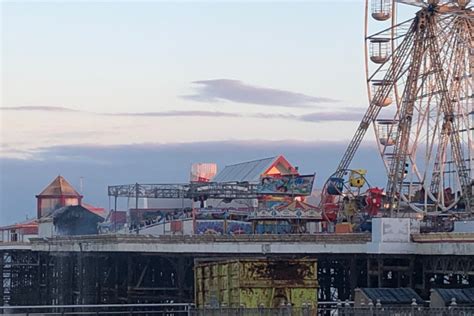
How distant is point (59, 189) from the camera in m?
137

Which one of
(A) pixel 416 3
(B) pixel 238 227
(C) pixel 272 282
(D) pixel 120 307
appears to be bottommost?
(D) pixel 120 307

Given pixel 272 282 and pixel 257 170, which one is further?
pixel 257 170

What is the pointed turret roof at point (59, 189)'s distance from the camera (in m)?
136

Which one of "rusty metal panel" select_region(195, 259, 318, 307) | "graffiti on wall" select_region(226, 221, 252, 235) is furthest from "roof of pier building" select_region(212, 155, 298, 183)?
"rusty metal panel" select_region(195, 259, 318, 307)

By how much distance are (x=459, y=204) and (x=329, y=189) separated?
826 cm

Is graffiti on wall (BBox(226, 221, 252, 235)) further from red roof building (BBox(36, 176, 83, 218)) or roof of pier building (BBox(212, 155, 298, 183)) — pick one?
red roof building (BBox(36, 176, 83, 218))

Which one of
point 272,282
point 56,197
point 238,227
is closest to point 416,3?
point 238,227

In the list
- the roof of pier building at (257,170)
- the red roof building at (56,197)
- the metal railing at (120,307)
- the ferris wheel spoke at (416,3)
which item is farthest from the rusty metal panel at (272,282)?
the red roof building at (56,197)

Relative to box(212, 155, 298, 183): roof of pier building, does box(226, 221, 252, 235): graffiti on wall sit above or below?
below

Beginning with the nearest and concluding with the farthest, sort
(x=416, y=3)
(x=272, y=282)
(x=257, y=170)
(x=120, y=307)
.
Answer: (x=272, y=282) → (x=120, y=307) → (x=416, y=3) → (x=257, y=170)

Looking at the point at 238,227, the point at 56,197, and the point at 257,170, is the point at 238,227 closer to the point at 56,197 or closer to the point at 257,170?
the point at 257,170

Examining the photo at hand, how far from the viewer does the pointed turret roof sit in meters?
136

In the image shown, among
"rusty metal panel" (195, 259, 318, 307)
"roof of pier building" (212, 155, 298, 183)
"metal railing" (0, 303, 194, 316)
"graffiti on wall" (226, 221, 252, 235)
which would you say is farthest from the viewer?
"roof of pier building" (212, 155, 298, 183)

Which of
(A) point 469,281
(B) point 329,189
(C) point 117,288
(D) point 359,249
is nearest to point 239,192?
(B) point 329,189
